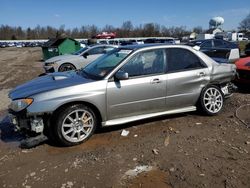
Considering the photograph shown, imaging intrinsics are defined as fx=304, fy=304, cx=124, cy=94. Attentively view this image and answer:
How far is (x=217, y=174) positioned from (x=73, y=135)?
2.39 meters

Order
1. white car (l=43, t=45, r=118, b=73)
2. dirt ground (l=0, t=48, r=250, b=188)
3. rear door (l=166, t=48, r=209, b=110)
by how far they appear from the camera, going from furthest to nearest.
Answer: white car (l=43, t=45, r=118, b=73)
rear door (l=166, t=48, r=209, b=110)
dirt ground (l=0, t=48, r=250, b=188)

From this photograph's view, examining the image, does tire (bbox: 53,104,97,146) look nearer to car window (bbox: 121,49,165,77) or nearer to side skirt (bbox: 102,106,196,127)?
side skirt (bbox: 102,106,196,127)

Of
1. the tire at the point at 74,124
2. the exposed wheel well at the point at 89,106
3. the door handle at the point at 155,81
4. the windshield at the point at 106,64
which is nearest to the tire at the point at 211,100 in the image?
the door handle at the point at 155,81

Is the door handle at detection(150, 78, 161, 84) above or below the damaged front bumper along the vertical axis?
above

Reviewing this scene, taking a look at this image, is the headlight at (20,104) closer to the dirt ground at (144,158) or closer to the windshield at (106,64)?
the dirt ground at (144,158)

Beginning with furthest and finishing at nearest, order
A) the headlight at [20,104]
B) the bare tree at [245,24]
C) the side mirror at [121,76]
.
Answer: the bare tree at [245,24], the side mirror at [121,76], the headlight at [20,104]

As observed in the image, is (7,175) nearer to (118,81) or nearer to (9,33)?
(118,81)

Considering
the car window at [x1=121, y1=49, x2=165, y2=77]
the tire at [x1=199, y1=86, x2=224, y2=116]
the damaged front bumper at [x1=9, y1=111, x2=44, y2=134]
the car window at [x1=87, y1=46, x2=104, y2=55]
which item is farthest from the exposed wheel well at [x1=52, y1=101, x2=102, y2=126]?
the car window at [x1=87, y1=46, x2=104, y2=55]

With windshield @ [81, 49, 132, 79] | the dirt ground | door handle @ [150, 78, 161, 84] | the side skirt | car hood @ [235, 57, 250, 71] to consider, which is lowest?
the dirt ground

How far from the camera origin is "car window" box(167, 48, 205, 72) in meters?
5.95

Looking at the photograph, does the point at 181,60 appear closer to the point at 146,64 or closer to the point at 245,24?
the point at 146,64

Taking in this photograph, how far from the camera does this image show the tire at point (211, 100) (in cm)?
632

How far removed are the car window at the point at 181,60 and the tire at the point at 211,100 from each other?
55 centimetres

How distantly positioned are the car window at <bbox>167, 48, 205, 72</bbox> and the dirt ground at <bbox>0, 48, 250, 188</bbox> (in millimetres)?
1098
